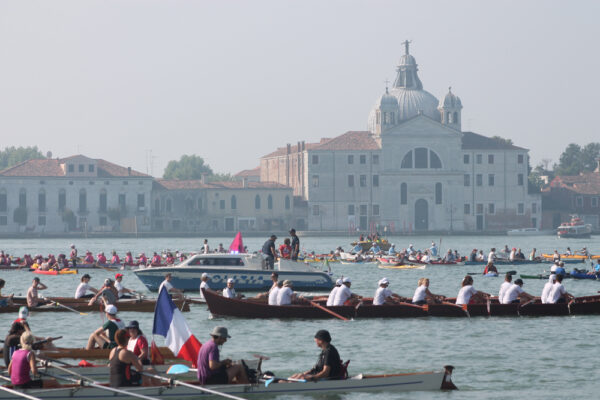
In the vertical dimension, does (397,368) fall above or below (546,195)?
below

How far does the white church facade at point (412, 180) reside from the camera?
131 meters

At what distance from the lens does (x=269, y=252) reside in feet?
124

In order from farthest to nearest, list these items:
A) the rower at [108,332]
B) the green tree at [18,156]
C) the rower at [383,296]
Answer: the green tree at [18,156] < the rower at [383,296] < the rower at [108,332]

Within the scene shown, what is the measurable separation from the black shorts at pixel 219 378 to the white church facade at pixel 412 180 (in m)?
112

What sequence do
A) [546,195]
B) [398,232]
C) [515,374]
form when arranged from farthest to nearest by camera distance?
1. [546,195]
2. [398,232]
3. [515,374]

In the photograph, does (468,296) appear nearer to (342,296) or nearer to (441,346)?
(342,296)

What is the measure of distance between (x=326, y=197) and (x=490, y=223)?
66.1 feet

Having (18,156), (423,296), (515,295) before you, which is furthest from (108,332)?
(18,156)

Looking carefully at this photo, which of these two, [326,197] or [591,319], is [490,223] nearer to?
[326,197]

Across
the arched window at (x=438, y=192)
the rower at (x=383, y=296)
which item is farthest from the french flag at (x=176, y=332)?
the arched window at (x=438, y=192)

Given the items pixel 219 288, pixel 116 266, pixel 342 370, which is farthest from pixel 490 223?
pixel 342 370

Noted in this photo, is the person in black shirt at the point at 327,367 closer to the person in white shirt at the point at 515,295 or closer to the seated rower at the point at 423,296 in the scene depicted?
the seated rower at the point at 423,296

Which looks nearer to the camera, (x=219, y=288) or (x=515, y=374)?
(x=515, y=374)

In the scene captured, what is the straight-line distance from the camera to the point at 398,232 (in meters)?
130
